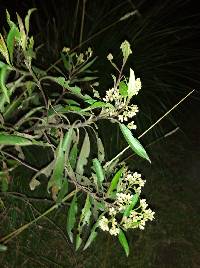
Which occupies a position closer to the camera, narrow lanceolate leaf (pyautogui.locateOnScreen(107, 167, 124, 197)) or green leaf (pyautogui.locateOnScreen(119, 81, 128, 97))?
green leaf (pyautogui.locateOnScreen(119, 81, 128, 97))

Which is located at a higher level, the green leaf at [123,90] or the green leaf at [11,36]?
the green leaf at [11,36]

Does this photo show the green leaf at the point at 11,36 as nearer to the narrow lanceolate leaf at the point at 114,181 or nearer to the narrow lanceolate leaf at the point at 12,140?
the narrow lanceolate leaf at the point at 12,140

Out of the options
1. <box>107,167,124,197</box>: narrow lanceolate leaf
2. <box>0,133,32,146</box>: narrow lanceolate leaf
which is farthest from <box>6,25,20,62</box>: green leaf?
<box>107,167,124,197</box>: narrow lanceolate leaf

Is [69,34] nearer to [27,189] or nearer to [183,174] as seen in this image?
[27,189]

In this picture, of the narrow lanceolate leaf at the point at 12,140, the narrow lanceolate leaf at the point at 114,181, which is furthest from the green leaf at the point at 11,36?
the narrow lanceolate leaf at the point at 114,181

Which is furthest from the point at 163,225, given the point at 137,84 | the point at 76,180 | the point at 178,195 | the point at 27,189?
the point at 137,84

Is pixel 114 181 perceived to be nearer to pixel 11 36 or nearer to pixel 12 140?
pixel 12 140

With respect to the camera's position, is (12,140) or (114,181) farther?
(114,181)

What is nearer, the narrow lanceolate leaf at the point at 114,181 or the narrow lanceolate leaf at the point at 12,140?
the narrow lanceolate leaf at the point at 12,140

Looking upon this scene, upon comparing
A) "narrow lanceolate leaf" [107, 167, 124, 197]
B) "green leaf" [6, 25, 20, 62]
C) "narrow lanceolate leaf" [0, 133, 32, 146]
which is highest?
"green leaf" [6, 25, 20, 62]

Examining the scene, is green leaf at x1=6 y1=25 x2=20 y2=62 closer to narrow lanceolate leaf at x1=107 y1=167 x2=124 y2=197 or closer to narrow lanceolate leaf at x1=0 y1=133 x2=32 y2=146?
narrow lanceolate leaf at x1=0 y1=133 x2=32 y2=146

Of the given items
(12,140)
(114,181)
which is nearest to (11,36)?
(12,140)

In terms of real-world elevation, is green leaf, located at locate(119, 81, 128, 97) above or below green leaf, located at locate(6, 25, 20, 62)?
below

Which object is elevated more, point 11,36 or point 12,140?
point 11,36
